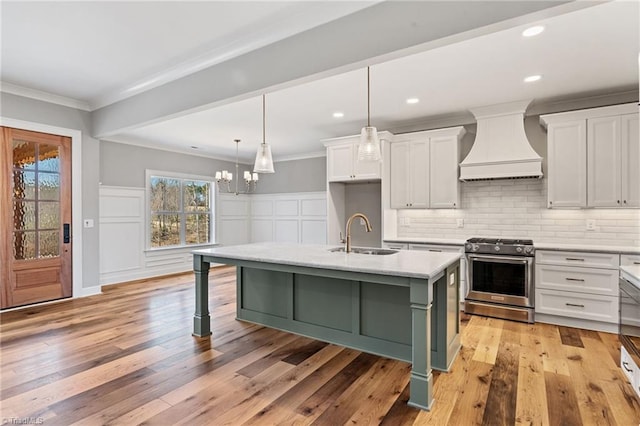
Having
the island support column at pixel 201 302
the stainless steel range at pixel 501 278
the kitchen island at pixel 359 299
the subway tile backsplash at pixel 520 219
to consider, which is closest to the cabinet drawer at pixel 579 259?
the stainless steel range at pixel 501 278

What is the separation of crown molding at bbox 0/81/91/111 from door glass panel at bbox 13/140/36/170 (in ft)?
1.92

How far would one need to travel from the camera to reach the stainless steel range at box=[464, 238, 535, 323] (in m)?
3.76

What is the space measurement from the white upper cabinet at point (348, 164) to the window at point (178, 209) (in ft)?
10.7

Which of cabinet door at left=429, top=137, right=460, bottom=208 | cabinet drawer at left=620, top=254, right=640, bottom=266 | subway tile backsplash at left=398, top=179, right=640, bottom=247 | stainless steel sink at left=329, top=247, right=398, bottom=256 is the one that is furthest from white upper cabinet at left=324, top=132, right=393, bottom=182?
cabinet drawer at left=620, top=254, right=640, bottom=266

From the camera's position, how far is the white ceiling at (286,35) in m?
2.41

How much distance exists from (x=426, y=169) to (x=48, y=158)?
5103 mm

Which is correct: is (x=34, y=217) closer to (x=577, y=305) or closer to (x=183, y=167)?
(x=183, y=167)

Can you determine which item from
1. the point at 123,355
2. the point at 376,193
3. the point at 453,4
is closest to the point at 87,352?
the point at 123,355

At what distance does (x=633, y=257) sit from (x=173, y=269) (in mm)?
6935

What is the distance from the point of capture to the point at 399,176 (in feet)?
16.1

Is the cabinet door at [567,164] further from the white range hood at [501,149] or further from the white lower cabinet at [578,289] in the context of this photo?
the white lower cabinet at [578,289]

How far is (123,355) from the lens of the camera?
2877mm

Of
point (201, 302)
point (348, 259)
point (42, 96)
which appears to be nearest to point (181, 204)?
point (42, 96)

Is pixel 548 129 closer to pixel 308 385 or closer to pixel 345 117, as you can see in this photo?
pixel 345 117
